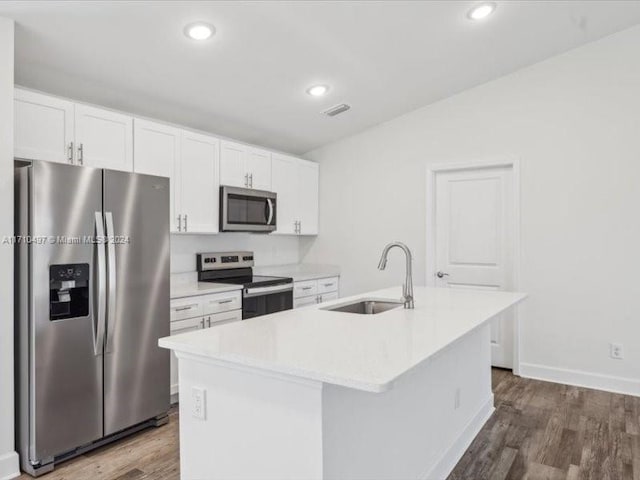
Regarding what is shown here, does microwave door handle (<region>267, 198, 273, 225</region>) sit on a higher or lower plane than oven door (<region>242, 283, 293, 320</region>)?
higher

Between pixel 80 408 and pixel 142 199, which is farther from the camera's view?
pixel 142 199

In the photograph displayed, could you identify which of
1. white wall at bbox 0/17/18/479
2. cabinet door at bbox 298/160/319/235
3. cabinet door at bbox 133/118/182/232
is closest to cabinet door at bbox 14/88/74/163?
white wall at bbox 0/17/18/479

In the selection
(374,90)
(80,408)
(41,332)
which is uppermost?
(374,90)

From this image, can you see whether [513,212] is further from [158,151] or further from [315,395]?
[315,395]

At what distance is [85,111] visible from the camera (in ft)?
9.45

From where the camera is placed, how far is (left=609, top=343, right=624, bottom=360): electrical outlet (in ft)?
11.9

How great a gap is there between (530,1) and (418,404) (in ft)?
8.68

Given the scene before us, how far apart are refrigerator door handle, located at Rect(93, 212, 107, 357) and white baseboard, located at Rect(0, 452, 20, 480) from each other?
2.02ft

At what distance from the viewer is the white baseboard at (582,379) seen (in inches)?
141

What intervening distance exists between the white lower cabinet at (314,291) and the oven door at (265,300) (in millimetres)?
160

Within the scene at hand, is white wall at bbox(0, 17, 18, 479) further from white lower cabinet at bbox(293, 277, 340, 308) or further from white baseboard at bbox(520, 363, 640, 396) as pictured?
white baseboard at bbox(520, 363, 640, 396)

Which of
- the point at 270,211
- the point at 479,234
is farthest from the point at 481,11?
the point at 270,211

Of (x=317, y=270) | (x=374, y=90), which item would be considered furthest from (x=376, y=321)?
(x=317, y=270)

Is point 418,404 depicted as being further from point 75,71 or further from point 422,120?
point 422,120
